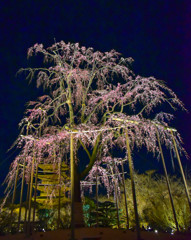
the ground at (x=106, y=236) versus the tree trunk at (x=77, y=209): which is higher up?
the tree trunk at (x=77, y=209)

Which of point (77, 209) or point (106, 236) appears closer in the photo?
point (106, 236)

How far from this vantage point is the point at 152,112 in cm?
1038

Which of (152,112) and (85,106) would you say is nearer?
(152,112)

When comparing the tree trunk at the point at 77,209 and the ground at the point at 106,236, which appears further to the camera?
the tree trunk at the point at 77,209

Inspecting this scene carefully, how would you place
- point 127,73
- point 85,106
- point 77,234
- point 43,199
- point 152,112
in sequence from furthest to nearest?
point 43,199
point 85,106
point 127,73
point 152,112
point 77,234

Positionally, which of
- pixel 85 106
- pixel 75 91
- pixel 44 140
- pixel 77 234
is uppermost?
pixel 75 91

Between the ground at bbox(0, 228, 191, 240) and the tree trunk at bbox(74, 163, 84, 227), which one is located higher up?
the tree trunk at bbox(74, 163, 84, 227)

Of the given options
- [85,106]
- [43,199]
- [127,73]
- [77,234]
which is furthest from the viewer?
[43,199]

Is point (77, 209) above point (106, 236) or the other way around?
above

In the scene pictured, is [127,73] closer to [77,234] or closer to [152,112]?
[152,112]

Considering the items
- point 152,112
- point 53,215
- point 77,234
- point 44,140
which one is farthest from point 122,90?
point 53,215

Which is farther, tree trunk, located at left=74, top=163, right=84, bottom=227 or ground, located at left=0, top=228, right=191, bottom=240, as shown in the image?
tree trunk, located at left=74, top=163, right=84, bottom=227

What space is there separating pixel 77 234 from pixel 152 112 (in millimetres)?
6642

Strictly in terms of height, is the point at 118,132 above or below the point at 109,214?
above
